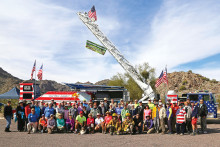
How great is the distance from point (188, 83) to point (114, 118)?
55.5 metres

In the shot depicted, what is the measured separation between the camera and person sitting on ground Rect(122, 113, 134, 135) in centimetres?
1047

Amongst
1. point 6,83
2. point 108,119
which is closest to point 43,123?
point 108,119

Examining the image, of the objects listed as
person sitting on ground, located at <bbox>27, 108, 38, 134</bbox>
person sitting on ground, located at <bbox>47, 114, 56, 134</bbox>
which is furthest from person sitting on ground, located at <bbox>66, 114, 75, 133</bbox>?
person sitting on ground, located at <bbox>27, 108, 38, 134</bbox>

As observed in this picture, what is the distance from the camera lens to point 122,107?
1173 cm

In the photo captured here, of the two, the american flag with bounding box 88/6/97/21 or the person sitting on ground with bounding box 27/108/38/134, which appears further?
the american flag with bounding box 88/6/97/21

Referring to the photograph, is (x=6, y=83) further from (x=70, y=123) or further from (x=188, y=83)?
(x=70, y=123)

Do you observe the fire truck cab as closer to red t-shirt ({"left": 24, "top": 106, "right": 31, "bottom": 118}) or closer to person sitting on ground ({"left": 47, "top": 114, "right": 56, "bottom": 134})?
person sitting on ground ({"left": 47, "top": 114, "right": 56, "bottom": 134})

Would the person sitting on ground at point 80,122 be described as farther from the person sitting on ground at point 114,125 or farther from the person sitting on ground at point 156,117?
the person sitting on ground at point 156,117

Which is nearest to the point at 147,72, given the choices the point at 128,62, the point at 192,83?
the point at 128,62

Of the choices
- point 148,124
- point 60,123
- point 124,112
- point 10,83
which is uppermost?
point 10,83

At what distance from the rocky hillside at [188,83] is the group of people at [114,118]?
156 ft

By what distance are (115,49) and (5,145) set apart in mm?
13417

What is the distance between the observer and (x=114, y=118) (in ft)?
35.1

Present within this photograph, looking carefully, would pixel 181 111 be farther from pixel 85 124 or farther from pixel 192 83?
pixel 192 83
